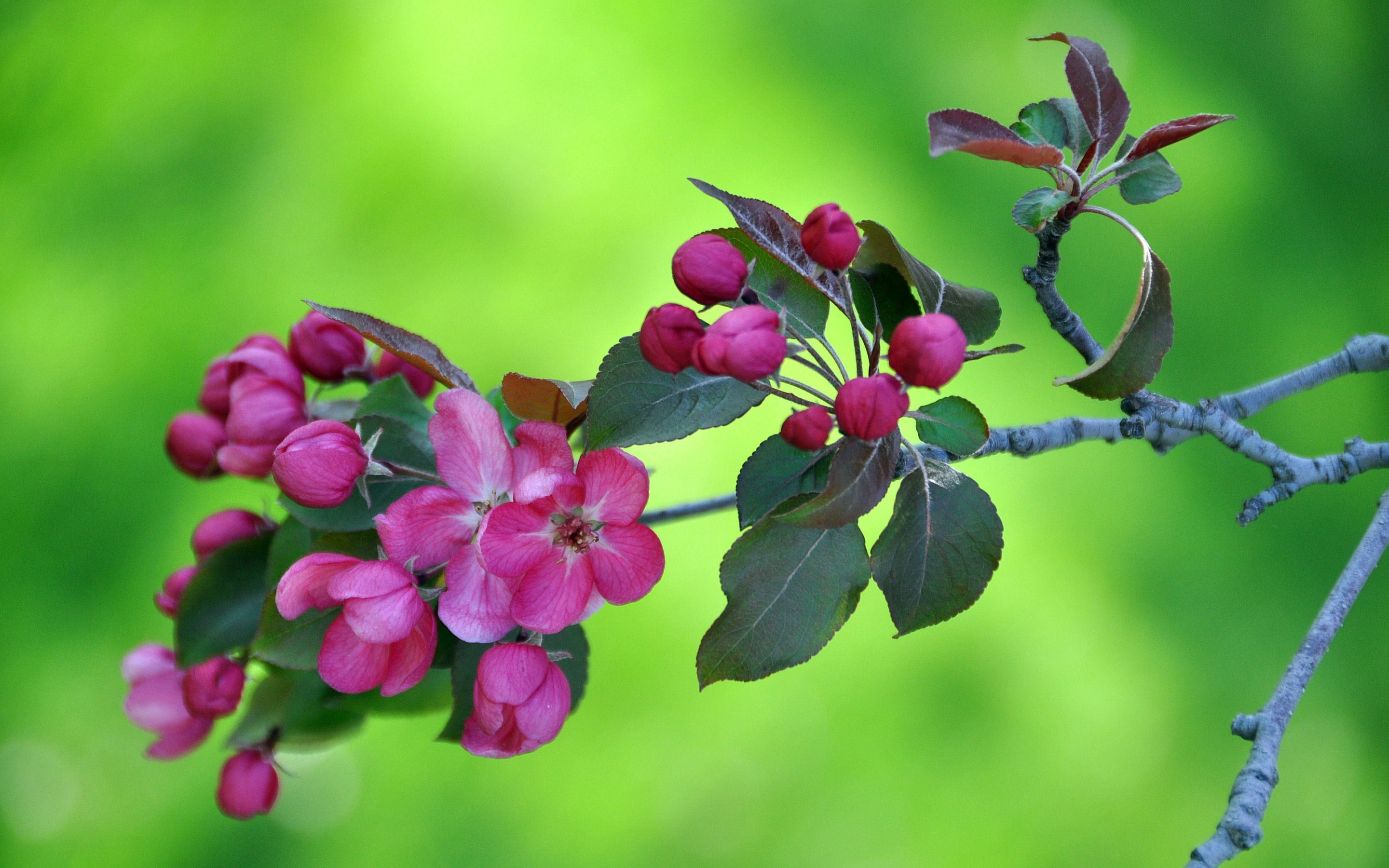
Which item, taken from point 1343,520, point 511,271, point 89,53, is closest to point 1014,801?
point 1343,520

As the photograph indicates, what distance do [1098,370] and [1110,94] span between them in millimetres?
148

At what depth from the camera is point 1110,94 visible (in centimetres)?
50

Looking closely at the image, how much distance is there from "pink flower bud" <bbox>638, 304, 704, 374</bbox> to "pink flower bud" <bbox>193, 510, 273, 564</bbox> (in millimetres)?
361

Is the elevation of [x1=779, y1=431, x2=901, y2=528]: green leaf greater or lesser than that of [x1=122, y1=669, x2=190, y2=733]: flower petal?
greater

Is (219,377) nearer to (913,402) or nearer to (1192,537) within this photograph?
(913,402)

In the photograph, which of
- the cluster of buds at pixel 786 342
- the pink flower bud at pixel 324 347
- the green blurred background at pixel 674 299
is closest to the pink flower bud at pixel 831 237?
the cluster of buds at pixel 786 342

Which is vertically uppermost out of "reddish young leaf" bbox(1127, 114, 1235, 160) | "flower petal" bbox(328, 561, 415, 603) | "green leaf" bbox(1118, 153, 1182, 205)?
"reddish young leaf" bbox(1127, 114, 1235, 160)

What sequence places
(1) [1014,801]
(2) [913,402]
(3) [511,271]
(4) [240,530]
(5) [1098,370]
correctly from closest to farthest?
(5) [1098,370] < (4) [240,530] < (1) [1014,801] < (2) [913,402] < (3) [511,271]

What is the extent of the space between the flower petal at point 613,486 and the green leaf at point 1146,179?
27 cm

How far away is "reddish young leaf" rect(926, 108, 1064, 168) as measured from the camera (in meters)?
0.43

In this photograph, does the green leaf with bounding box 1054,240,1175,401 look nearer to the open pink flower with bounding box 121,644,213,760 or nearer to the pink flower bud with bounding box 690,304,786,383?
the pink flower bud with bounding box 690,304,786,383

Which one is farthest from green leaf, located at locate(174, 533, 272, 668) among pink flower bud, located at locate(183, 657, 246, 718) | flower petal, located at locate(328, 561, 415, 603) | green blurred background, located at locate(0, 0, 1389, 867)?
green blurred background, located at locate(0, 0, 1389, 867)

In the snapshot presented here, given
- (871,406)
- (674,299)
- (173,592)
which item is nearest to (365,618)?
(871,406)

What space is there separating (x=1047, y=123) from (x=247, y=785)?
1.96 feet
